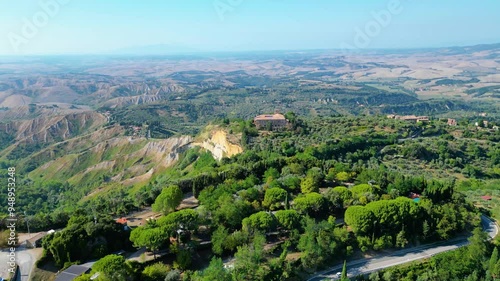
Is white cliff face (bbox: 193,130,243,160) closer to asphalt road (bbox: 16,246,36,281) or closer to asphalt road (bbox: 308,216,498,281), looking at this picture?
asphalt road (bbox: 308,216,498,281)

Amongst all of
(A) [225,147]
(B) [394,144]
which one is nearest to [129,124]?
(A) [225,147]

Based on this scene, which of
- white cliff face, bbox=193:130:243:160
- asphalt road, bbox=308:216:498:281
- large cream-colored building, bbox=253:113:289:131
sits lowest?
white cliff face, bbox=193:130:243:160

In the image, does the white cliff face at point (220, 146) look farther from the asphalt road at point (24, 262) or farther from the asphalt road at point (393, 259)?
the asphalt road at point (24, 262)

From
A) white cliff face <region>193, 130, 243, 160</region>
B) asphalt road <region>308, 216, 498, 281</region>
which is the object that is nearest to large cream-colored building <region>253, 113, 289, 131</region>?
white cliff face <region>193, 130, 243, 160</region>

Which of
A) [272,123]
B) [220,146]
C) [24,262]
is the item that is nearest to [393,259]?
[24,262]

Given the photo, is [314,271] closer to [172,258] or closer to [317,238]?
[317,238]

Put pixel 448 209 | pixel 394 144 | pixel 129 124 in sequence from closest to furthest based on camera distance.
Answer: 1. pixel 448 209
2. pixel 394 144
3. pixel 129 124

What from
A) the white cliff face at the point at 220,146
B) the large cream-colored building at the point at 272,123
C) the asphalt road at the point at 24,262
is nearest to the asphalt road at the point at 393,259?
the asphalt road at the point at 24,262
